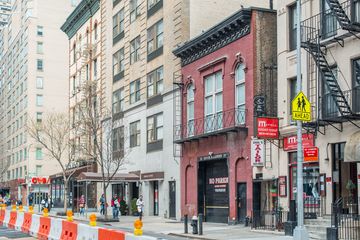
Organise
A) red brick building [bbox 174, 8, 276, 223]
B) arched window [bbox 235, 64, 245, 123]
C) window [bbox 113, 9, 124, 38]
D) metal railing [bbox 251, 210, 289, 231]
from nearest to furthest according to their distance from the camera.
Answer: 1. metal railing [bbox 251, 210, 289, 231]
2. red brick building [bbox 174, 8, 276, 223]
3. arched window [bbox 235, 64, 245, 123]
4. window [bbox 113, 9, 124, 38]

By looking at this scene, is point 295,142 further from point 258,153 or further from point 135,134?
point 135,134

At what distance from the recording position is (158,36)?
41438 millimetres

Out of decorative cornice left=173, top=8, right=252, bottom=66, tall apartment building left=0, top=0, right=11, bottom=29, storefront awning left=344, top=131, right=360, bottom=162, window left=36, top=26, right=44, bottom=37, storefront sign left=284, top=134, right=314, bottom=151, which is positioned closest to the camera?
storefront awning left=344, top=131, right=360, bottom=162

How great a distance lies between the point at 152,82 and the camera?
42219 mm

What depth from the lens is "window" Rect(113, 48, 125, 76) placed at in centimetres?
4872

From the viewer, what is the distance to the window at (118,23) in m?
48.9

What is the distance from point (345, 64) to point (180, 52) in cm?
1509

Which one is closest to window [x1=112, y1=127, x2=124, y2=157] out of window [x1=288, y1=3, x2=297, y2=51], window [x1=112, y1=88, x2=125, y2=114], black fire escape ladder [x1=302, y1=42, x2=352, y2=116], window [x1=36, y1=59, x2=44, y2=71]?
window [x1=112, y1=88, x2=125, y2=114]

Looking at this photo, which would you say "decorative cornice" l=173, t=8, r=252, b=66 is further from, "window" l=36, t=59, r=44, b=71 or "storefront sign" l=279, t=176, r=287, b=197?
"window" l=36, t=59, r=44, b=71

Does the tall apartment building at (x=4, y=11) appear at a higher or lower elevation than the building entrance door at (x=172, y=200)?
higher

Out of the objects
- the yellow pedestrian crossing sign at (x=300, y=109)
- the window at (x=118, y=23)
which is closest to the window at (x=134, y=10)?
the window at (x=118, y=23)

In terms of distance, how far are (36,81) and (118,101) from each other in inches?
1904

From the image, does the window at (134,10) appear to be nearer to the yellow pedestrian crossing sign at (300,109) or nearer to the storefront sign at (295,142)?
the storefront sign at (295,142)

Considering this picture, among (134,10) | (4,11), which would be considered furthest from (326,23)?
(4,11)
